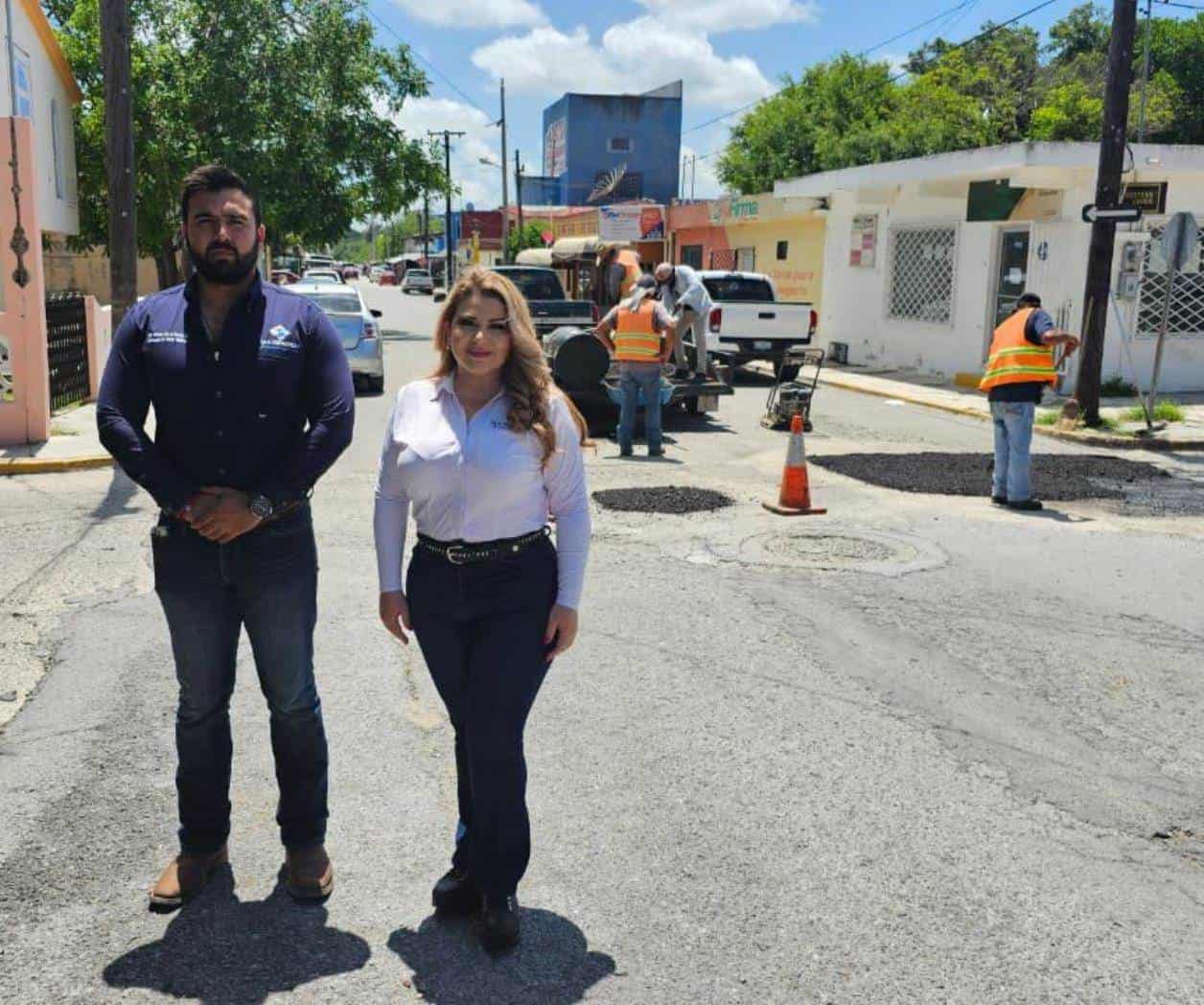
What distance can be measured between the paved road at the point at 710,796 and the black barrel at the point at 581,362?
5462 mm

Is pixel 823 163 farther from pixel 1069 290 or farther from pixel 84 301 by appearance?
pixel 84 301

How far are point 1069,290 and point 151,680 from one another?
54.9 ft

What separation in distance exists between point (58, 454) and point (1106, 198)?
12.3m

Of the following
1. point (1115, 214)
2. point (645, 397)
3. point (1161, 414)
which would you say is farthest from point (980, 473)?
point (1161, 414)

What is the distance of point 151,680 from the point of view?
5.66m

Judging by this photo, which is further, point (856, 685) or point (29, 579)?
point (29, 579)

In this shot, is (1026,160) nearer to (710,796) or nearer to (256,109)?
(710,796)

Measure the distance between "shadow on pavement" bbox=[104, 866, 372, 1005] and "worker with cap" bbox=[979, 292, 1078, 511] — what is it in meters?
7.82

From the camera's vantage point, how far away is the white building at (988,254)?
18625 mm

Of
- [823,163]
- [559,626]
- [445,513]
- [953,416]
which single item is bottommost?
[953,416]

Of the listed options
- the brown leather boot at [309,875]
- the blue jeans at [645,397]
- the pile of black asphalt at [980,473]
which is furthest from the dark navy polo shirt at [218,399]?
the blue jeans at [645,397]

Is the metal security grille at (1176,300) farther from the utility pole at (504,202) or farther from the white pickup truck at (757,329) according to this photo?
the utility pole at (504,202)

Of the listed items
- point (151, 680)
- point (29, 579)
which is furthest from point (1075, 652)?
point (29, 579)

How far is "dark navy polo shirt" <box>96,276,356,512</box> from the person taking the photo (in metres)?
3.41
